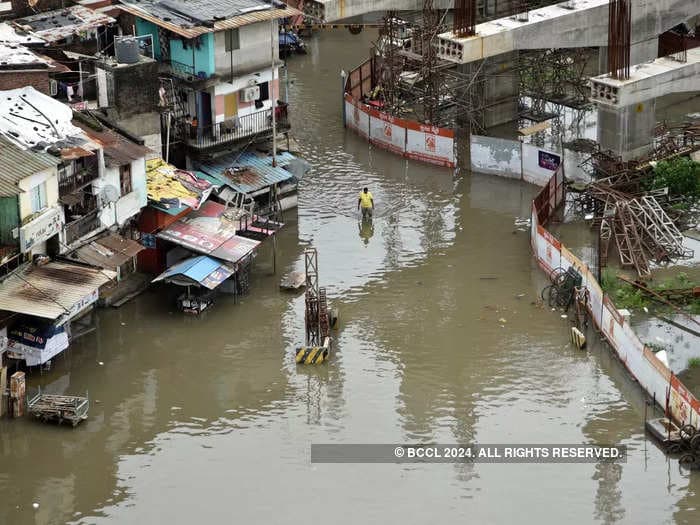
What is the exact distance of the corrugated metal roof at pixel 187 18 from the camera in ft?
167

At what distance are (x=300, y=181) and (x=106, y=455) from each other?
71.5ft

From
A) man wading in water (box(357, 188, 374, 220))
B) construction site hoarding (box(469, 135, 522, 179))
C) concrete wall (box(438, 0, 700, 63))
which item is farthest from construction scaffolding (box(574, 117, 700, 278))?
man wading in water (box(357, 188, 374, 220))

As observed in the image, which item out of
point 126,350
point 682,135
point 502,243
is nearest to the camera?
point 126,350

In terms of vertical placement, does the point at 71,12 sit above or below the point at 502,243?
above

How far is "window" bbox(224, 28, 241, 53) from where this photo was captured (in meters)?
51.9

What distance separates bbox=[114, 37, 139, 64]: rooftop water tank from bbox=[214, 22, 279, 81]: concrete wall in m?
4.05

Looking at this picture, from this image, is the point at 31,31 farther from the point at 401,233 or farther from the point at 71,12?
the point at 401,233

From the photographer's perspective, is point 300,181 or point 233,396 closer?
point 233,396

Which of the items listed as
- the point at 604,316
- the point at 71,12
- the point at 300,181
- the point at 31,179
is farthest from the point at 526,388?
the point at 71,12

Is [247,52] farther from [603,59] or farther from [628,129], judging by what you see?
[603,59]

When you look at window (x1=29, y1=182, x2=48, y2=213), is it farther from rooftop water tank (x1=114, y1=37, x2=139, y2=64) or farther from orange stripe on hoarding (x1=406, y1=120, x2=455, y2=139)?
orange stripe on hoarding (x1=406, y1=120, x2=455, y2=139)

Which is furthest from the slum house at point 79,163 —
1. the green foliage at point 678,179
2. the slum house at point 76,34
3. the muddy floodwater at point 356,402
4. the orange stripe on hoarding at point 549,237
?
the green foliage at point 678,179

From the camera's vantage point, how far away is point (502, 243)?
5106 cm

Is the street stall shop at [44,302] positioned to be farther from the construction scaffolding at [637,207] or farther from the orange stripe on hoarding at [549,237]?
the construction scaffolding at [637,207]
